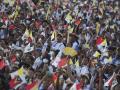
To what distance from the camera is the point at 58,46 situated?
17.9 m

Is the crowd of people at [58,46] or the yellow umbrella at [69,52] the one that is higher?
the yellow umbrella at [69,52]

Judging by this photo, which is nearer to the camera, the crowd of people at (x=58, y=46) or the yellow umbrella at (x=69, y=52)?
the crowd of people at (x=58, y=46)

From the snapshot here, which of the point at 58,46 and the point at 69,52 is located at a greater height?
the point at 69,52

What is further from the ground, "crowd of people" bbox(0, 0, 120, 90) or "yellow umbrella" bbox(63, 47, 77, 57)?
"yellow umbrella" bbox(63, 47, 77, 57)

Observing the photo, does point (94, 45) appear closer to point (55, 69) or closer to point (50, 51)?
point (50, 51)

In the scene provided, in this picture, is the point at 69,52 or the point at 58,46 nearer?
the point at 69,52

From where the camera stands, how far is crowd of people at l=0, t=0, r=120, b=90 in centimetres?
1383

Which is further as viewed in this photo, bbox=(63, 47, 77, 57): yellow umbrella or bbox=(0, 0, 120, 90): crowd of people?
bbox=(63, 47, 77, 57): yellow umbrella

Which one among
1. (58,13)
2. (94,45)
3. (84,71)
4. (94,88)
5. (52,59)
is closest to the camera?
(94,88)

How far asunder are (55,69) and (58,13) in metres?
11.0

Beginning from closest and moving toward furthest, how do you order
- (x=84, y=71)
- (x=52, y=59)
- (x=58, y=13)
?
1. (x=84, y=71)
2. (x=52, y=59)
3. (x=58, y=13)

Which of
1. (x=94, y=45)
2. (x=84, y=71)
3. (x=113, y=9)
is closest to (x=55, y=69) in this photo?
(x=84, y=71)

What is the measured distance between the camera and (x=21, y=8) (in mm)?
26531

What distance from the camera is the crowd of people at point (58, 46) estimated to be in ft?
45.4
